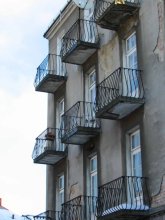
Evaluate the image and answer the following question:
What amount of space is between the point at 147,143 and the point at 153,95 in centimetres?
139

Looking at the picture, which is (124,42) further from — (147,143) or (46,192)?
(46,192)

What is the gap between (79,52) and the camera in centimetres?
2188

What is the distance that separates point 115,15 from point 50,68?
701cm

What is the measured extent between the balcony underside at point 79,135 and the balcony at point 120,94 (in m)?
1.40

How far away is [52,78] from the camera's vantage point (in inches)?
955

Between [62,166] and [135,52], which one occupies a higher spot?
[135,52]

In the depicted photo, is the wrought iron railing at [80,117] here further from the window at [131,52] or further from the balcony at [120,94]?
the window at [131,52]

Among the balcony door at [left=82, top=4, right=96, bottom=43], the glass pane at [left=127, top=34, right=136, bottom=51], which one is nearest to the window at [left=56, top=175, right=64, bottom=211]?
the balcony door at [left=82, top=4, right=96, bottom=43]

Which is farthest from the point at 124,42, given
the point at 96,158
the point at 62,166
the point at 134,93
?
the point at 62,166

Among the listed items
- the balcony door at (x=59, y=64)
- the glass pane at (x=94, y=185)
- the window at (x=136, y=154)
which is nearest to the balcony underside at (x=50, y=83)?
the balcony door at (x=59, y=64)

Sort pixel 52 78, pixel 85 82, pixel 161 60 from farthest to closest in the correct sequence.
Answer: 1. pixel 52 78
2. pixel 85 82
3. pixel 161 60

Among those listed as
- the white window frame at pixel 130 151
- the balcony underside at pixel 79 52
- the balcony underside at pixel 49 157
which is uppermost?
the balcony underside at pixel 79 52

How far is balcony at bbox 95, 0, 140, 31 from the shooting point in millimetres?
18766

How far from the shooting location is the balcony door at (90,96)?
21172 mm
